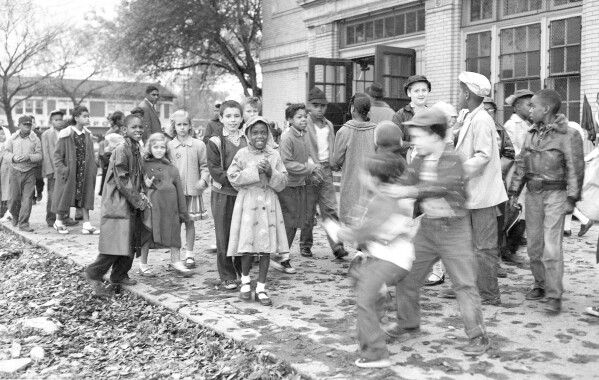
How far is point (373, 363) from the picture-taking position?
4.25 meters

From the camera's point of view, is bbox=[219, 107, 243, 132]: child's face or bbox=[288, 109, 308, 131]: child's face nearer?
bbox=[219, 107, 243, 132]: child's face

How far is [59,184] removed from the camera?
33.8 ft

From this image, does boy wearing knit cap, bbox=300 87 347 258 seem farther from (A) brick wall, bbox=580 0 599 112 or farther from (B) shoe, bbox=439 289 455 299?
(A) brick wall, bbox=580 0 599 112

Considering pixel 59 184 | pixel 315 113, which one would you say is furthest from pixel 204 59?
pixel 315 113

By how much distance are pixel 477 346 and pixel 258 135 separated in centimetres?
273

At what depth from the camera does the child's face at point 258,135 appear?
6.08 metres

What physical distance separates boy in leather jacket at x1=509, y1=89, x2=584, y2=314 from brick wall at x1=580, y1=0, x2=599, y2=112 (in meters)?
5.42

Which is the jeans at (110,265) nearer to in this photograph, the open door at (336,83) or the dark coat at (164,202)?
the dark coat at (164,202)

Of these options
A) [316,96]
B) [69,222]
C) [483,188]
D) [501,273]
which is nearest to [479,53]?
[316,96]

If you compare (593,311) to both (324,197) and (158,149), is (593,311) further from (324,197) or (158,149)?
(158,149)

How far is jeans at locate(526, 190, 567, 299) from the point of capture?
5.51 meters

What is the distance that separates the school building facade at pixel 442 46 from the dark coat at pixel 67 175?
6299 millimetres

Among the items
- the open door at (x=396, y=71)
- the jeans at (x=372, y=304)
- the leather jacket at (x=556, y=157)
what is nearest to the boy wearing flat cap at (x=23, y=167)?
the open door at (x=396, y=71)

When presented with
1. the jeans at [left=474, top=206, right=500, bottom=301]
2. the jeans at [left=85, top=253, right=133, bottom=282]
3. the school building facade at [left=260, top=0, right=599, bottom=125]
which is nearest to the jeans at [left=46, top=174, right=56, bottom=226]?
the jeans at [left=85, top=253, right=133, bottom=282]
